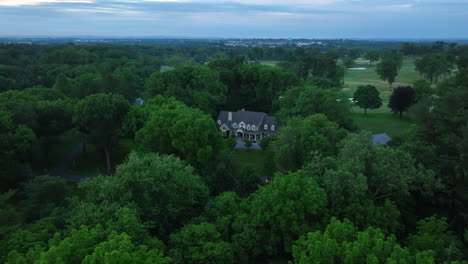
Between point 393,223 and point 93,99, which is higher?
point 93,99

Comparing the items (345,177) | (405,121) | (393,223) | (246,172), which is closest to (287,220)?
(345,177)

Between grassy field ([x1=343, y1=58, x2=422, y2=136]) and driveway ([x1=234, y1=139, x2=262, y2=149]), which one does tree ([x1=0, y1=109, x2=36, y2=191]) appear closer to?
driveway ([x1=234, y1=139, x2=262, y2=149])

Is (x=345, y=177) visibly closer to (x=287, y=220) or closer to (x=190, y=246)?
(x=287, y=220)

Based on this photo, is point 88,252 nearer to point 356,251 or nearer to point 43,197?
point 43,197

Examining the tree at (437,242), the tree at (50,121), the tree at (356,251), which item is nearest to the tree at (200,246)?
the tree at (356,251)

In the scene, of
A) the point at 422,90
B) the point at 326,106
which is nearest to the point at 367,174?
the point at 326,106

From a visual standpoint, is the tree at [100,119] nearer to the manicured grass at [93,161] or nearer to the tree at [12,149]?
the manicured grass at [93,161]
